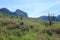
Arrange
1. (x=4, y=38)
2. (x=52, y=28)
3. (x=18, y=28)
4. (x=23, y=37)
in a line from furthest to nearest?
1. (x=52, y=28)
2. (x=18, y=28)
3. (x=23, y=37)
4. (x=4, y=38)

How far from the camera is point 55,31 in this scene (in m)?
23.8

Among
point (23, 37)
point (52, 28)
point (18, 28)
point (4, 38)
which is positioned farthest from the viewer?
point (52, 28)

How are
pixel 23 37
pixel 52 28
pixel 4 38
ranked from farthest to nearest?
pixel 52 28
pixel 23 37
pixel 4 38

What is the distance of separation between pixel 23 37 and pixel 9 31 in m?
1.82

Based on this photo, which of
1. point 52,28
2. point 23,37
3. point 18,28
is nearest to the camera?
point 23,37

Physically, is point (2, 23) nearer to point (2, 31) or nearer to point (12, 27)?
point (12, 27)

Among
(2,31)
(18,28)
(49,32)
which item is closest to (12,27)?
(18,28)

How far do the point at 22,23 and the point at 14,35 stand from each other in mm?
3851

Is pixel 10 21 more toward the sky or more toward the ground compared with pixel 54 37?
more toward the sky

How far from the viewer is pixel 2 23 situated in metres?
23.8

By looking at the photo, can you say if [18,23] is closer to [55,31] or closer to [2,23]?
[2,23]

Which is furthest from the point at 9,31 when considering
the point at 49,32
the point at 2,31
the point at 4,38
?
the point at 49,32

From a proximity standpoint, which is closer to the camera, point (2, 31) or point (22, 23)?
point (2, 31)

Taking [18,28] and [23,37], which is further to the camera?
[18,28]
